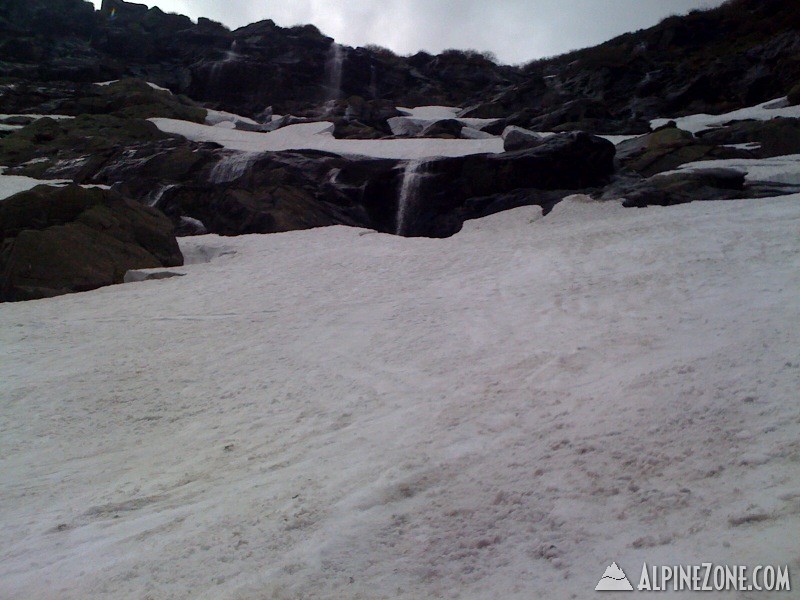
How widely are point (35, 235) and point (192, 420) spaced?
8155 millimetres

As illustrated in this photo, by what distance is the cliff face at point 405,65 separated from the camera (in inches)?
1410

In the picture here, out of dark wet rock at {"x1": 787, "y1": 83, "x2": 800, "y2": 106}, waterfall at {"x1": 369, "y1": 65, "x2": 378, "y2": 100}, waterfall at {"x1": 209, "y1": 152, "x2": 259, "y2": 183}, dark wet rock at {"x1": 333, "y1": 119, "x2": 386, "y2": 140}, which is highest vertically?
waterfall at {"x1": 369, "y1": 65, "x2": 378, "y2": 100}

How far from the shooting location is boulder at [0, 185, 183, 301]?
10.8 meters

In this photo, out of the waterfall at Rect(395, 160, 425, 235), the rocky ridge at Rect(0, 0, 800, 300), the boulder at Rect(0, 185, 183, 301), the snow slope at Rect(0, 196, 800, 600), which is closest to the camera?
the snow slope at Rect(0, 196, 800, 600)

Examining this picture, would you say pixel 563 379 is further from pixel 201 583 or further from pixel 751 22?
pixel 751 22

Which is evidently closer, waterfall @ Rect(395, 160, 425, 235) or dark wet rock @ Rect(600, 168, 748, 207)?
dark wet rock @ Rect(600, 168, 748, 207)

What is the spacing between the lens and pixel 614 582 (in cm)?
261

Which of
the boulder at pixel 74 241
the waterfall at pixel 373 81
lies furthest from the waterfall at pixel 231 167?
the waterfall at pixel 373 81

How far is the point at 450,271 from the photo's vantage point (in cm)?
1034

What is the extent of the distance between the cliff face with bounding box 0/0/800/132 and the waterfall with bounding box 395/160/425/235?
48.7 feet

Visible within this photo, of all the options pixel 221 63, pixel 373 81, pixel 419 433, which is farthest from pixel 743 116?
pixel 221 63

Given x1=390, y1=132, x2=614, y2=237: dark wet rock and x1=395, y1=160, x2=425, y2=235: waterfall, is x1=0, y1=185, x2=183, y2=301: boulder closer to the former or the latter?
x1=395, y1=160, x2=425, y2=235: waterfall

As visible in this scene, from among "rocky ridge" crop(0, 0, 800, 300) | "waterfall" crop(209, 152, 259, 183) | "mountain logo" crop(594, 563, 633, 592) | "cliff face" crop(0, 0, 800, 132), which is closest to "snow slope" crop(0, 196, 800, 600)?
"mountain logo" crop(594, 563, 633, 592)

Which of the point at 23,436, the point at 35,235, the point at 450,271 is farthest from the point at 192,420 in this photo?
the point at 35,235
